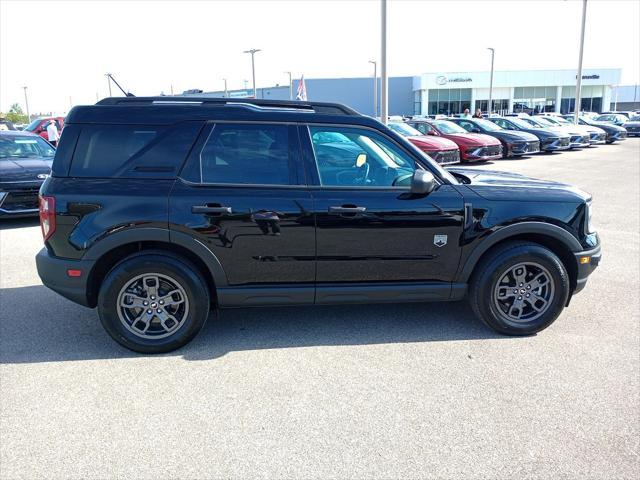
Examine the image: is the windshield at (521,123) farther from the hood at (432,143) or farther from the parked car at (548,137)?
the hood at (432,143)

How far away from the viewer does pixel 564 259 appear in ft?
14.4

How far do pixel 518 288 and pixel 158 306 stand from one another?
9.67 feet

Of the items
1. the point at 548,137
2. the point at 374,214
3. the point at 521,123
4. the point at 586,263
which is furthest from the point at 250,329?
the point at 521,123

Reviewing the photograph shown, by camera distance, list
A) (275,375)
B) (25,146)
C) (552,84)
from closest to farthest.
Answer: (275,375), (25,146), (552,84)

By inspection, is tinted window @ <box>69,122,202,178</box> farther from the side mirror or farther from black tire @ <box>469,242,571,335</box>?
black tire @ <box>469,242,571,335</box>

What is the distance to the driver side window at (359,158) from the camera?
13.5ft

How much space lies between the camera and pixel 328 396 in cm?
338

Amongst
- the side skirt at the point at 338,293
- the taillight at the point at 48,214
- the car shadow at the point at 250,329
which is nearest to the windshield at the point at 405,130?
the car shadow at the point at 250,329

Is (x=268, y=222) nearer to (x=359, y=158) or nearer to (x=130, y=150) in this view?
(x=359, y=158)

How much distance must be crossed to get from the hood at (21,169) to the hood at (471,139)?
13350mm

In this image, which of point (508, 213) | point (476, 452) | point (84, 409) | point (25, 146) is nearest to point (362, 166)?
point (508, 213)

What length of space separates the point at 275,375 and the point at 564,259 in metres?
2.64

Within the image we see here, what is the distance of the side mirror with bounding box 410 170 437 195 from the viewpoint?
12.8 ft

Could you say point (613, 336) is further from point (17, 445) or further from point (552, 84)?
point (552, 84)
